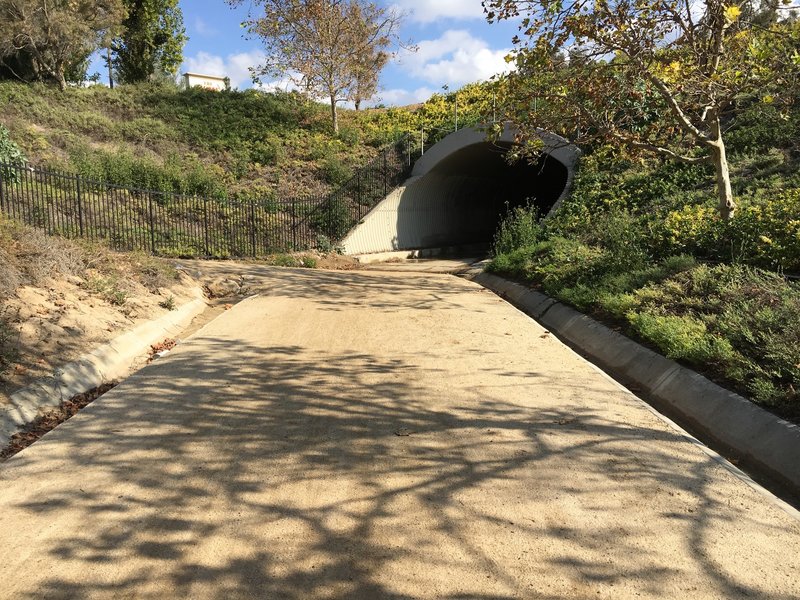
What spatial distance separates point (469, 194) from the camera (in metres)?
26.4

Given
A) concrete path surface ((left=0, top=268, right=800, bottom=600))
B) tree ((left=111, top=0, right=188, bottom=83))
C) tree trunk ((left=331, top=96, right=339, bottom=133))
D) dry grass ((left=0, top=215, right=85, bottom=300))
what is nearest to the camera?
concrete path surface ((left=0, top=268, right=800, bottom=600))

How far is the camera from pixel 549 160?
22.6 meters

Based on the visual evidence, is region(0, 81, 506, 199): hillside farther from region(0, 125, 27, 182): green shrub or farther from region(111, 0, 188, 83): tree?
region(111, 0, 188, 83): tree

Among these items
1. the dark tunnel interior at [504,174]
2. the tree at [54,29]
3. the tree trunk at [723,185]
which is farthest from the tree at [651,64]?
the tree at [54,29]

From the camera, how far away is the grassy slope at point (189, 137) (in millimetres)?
19344

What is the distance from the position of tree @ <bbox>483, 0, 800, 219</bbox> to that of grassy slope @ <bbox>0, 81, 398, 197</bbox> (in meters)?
13.1

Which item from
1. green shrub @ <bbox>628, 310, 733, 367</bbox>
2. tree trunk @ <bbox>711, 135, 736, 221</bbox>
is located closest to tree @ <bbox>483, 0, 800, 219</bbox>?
tree trunk @ <bbox>711, 135, 736, 221</bbox>

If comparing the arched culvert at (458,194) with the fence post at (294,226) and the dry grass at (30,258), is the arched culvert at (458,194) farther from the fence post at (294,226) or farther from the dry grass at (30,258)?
the dry grass at (30,258)

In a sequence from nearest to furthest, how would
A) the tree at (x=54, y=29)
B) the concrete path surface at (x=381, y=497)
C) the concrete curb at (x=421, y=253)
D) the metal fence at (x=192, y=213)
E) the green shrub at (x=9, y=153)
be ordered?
the concrete path surface at (x=381, y=497) < the metal fence at (x=192, y=213) < the green shrub at (x=9, y=153) < the concrete curb at (x=421, y=253) < the tree at (x=54, y=29)

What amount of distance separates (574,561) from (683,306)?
4.66 metres

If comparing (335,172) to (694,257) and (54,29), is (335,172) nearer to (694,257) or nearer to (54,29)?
(54,29)

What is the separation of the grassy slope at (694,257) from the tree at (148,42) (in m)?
28.8

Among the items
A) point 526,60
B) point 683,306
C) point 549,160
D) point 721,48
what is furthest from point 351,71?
point 683,306

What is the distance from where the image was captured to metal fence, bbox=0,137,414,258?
570 inches
